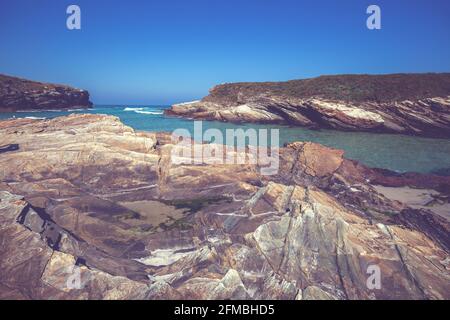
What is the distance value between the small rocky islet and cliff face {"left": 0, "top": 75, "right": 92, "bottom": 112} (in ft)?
232

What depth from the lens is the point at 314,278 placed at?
7227 mm

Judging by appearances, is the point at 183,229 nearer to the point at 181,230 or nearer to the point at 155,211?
the point at 181,230

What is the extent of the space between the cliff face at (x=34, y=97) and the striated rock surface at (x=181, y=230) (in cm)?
7118

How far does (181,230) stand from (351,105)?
46219mm

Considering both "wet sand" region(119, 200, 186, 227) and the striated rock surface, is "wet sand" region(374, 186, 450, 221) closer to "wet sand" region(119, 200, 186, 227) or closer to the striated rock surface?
the striated rock surface

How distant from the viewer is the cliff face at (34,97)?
7262 centimetres

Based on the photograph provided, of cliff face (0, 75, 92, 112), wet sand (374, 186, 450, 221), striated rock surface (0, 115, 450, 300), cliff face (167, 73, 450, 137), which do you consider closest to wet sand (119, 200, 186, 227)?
striated rock surface (0, 115, 450, 300)

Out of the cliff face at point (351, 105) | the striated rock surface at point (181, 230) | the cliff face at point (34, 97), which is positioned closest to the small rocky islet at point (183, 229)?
the striated rock surface at point (181, 230)

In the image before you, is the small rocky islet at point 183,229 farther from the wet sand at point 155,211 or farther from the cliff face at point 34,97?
the cliff face at point 34,97

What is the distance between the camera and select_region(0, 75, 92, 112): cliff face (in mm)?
72625

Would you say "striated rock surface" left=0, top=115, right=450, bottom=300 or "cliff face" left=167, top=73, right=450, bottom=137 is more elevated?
"cliff face" left=167, top=73, right=450, bottom=137

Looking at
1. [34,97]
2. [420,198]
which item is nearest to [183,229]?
[420,198]

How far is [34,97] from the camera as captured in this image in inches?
3081
